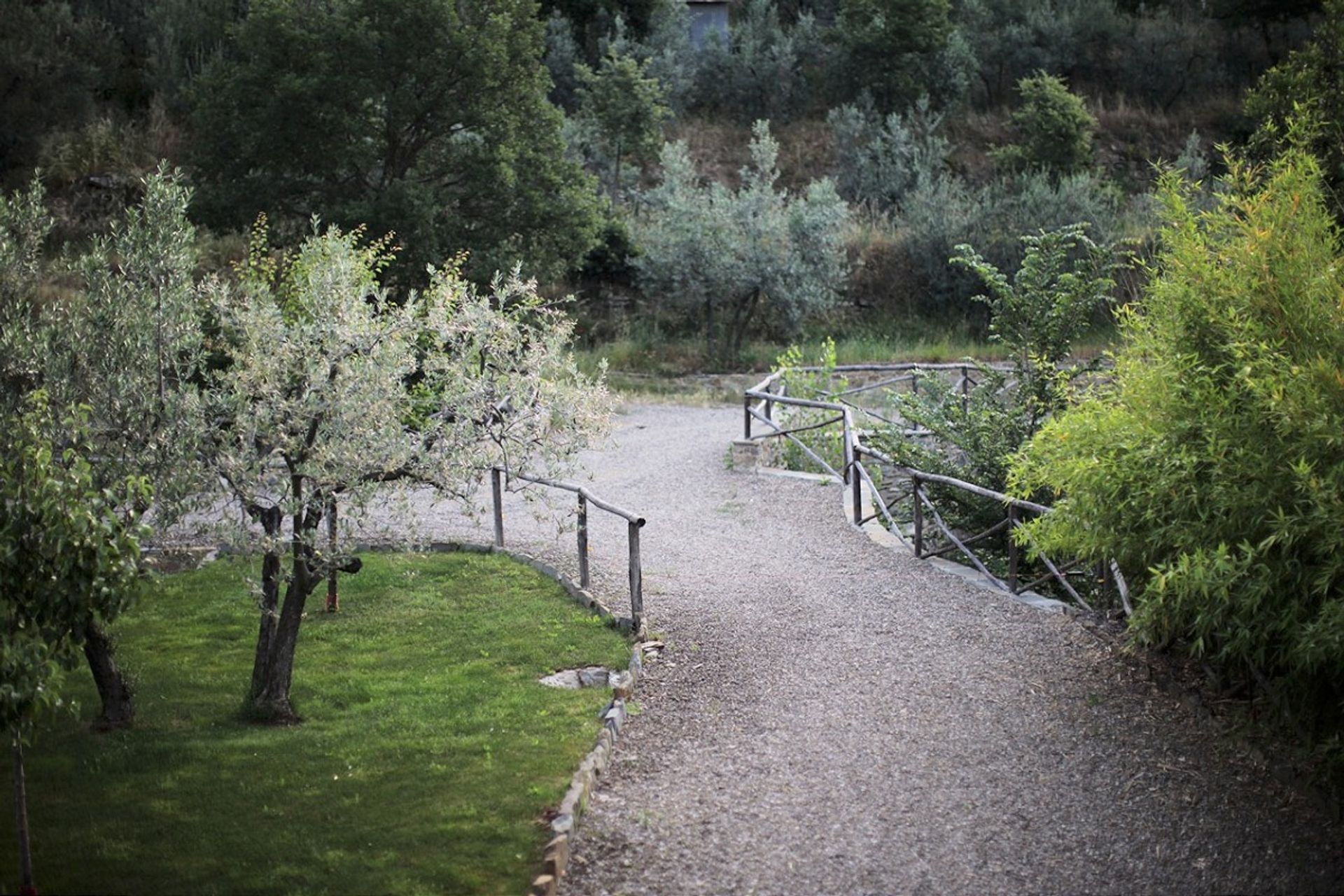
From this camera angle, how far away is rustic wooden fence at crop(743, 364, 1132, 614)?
996 cm

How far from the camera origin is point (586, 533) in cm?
1078

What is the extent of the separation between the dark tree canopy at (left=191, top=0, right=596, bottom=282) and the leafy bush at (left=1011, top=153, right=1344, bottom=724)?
43.3ft

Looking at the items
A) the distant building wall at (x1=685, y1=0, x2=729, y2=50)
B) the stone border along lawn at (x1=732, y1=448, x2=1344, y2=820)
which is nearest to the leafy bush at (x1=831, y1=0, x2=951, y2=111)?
the distant building wall at (x1=685, y1=0, x2=729, y2=50)

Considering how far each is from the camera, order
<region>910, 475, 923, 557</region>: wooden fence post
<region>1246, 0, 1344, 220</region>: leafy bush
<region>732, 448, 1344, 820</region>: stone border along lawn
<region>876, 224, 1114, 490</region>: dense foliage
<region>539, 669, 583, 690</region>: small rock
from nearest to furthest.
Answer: <region>732, 448, 1344, 820</region>: stone border along lawn
<region>539, 669, 583, 690</region>: small rock
<region>1246, 0, 1344, 220</region>: leafy bush
<region>910, 475, 923, 557</region>: wooden fence post
<region>876, 224, 1114, 490</region>: dense foliage

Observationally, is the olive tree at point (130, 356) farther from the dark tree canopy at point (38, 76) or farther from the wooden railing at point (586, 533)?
the dark tree canopy at point (38, 76)

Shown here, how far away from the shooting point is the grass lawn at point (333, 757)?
629 cm

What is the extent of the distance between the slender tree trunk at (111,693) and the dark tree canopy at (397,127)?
11.4 meters

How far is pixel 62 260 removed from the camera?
878cm

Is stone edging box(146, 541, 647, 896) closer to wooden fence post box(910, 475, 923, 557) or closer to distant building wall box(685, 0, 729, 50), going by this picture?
wooden fence post box(910, 475, 923, 557)

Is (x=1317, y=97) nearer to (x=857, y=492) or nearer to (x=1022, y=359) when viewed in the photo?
(x=1022, y=359)

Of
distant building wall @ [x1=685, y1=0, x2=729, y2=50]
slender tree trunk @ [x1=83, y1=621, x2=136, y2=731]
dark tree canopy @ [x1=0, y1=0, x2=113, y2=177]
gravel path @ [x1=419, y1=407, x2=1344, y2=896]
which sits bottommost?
gravel path @ [x1=419, y1=407, x2=1344, y2=896]

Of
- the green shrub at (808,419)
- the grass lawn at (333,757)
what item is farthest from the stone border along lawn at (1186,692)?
the green shrub at (808,419)

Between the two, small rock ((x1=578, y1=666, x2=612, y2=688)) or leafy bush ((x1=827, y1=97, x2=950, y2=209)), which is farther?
leafy bush ((x1=827, y1=97, x2=950, y2=209))

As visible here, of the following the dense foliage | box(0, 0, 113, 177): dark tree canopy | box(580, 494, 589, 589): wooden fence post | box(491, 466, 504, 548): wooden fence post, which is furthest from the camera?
box(0, 0, 113, 177): dark tree canopy
